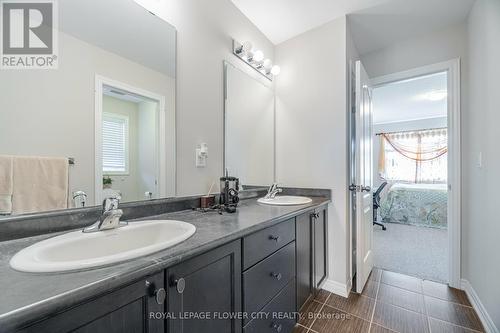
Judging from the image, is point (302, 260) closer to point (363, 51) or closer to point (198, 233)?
point (198, 233)

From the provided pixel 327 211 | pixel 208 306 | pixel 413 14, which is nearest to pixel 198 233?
pixel 208 306

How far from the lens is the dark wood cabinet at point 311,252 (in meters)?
1.50

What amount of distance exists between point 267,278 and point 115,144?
1038 mm

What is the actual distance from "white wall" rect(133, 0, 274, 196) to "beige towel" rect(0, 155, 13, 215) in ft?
2.41

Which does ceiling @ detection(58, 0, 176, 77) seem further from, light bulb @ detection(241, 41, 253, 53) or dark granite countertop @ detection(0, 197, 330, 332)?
dark granite countertop @ detection(0, 197, 330, 332)

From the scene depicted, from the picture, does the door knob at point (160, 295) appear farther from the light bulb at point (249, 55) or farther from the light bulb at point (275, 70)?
the light bulb at point (275, 70)

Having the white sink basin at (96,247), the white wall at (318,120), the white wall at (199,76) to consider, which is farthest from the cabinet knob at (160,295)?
the white wall at (318,120)

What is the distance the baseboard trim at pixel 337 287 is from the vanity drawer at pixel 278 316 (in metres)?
0.69

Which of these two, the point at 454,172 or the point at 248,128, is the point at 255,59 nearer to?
the point at 248,128

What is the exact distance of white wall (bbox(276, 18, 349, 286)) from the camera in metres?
1.96

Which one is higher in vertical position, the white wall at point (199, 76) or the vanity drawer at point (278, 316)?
the white wall at point (199, 76)

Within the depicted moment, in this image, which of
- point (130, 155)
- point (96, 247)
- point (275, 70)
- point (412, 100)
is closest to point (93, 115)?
point (130, 155)

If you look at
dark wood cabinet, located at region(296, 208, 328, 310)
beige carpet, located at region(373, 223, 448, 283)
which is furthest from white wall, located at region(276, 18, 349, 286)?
beige carpet, located at region(373, 223, 448, 283)

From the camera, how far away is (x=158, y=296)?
66 centimetres
